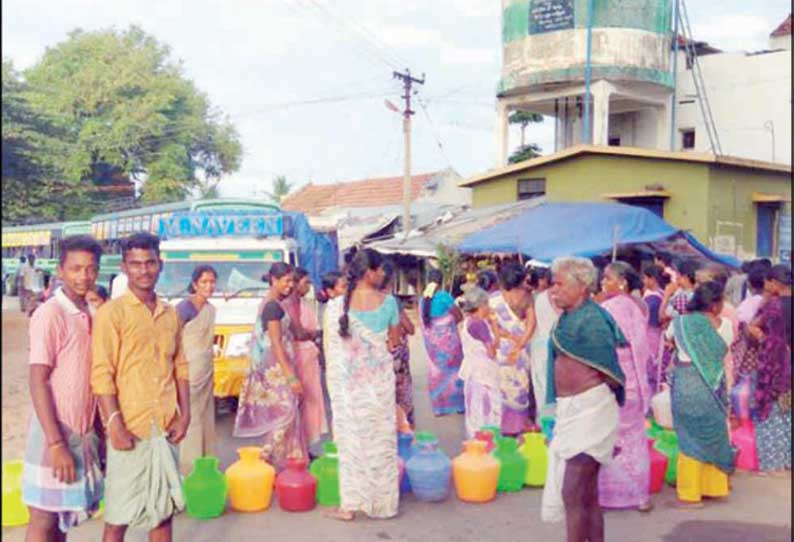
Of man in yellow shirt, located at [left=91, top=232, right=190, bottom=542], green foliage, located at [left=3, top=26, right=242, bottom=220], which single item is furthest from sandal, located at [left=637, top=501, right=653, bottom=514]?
green foliage, located at [left=3, top=26, right=242, bottom=220]

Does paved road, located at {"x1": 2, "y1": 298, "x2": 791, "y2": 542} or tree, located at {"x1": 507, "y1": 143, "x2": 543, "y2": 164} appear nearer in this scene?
paved road, located at {"x1": 2, "y1": 298, "x2": 791, "y2": 542}

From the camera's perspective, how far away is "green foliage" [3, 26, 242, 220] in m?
36.7

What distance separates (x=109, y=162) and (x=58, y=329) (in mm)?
35692

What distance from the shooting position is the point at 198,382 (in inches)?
244

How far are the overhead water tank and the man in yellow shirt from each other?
59.1ft

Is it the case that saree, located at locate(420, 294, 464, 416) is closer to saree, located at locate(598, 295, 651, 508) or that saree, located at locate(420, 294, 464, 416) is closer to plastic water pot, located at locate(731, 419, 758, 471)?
plastic water pot, located at locate(731, 419, 758, 471)

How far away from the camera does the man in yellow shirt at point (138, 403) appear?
368 centimetres

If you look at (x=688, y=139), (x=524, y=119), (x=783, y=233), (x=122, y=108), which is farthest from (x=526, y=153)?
(x=122, y=108)

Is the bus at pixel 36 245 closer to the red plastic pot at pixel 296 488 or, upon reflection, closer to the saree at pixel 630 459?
the red plastic pot at pixel 296 488

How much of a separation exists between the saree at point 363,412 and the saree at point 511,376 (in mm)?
2351

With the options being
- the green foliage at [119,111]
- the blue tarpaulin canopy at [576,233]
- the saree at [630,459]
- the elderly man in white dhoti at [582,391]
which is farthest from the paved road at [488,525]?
the green foliage at [119,111]

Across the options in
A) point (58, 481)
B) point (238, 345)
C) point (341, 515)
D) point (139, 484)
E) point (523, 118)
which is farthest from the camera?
point (523, 118)

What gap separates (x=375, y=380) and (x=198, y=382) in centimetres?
156

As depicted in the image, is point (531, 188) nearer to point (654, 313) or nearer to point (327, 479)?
point (654, 313)
